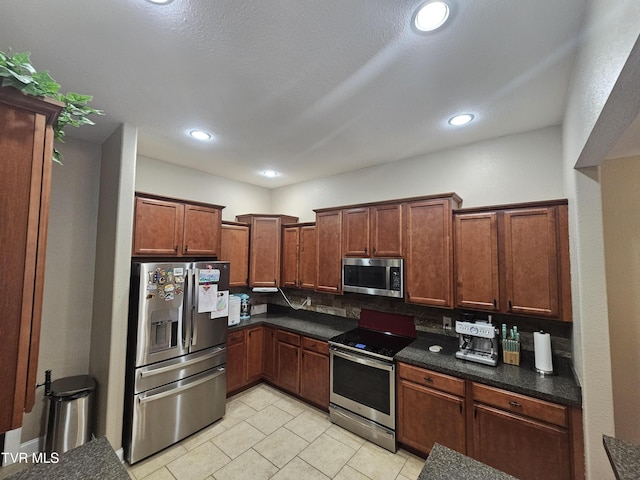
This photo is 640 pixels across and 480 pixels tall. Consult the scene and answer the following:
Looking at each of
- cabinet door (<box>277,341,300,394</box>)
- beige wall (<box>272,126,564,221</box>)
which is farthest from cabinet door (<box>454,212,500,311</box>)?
cabinet door (<box>277,341,300,394</box>)

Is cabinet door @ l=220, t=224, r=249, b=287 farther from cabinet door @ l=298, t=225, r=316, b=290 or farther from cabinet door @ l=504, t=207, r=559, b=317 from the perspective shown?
cabinet door @ l=504, t=207, r=559, b=317

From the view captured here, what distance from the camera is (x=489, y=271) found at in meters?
2.37

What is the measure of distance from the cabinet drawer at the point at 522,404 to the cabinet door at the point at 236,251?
2.88 m

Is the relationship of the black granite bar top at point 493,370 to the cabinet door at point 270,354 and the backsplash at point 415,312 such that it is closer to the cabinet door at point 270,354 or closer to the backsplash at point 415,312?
the backsplash at point 415,312

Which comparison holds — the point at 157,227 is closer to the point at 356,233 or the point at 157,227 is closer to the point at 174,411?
the point at 174,411

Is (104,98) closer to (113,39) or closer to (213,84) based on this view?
(113,39)

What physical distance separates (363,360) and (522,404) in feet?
4.09

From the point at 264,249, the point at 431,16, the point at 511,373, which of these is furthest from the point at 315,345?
the point at 431,16

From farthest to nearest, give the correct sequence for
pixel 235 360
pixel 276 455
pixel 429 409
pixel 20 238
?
pixel 235 360 → pixel 276 455 → pixel 429 409 → pixel 20 238

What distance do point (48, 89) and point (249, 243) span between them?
9.70 feet

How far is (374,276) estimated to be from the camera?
298cm

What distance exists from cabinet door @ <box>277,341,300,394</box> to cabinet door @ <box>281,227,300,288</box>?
0.82m

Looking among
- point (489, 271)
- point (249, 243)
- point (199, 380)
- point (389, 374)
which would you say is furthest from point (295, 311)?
point (489, 271)

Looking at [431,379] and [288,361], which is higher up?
[431,379]
